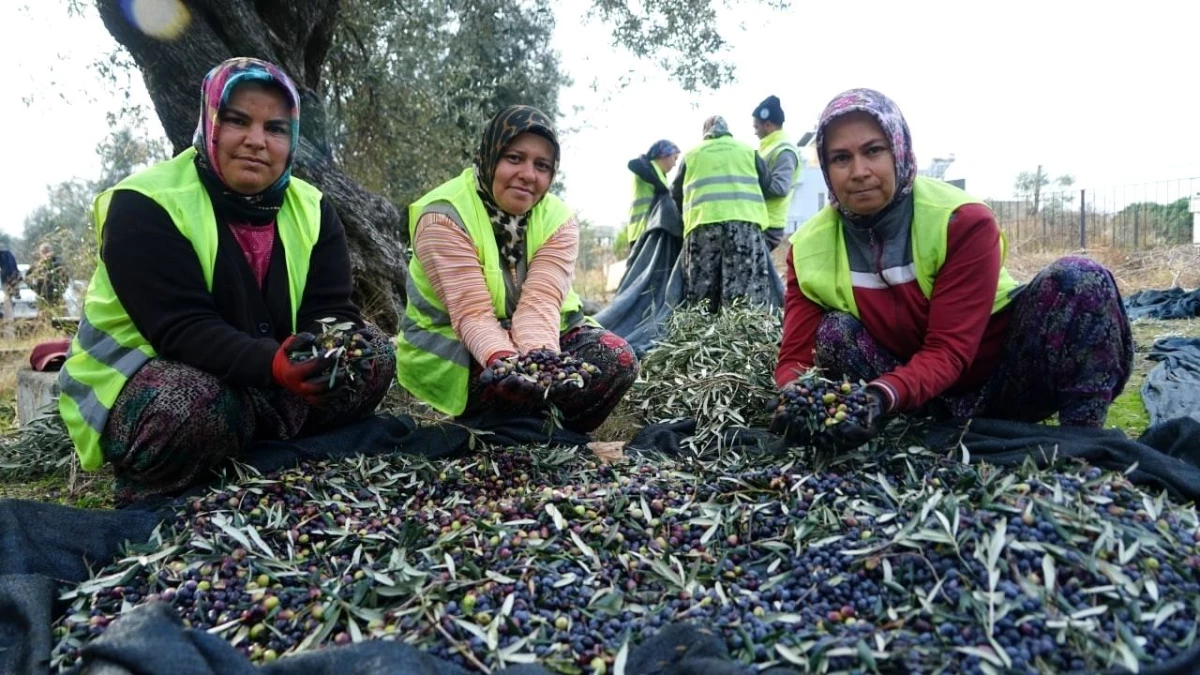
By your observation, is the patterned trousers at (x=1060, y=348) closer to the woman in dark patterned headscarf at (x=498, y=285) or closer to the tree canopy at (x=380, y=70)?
the woman in dark patterned headscarf at (x=498, y=285)

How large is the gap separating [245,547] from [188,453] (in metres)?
0.59

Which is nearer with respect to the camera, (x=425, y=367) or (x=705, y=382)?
(x=425, y=367)

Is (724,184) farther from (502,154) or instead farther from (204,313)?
(204,313)

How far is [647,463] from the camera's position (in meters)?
2.68

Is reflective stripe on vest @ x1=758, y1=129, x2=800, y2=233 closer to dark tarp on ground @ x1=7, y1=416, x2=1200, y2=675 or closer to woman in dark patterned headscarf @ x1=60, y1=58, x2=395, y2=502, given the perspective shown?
dark tarp on ground @ x1=7, y1=416, x2=1200, y2=675

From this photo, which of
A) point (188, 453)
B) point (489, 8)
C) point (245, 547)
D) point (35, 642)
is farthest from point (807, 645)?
point (489, 8)

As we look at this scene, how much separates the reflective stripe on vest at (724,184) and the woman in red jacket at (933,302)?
3.25 metres

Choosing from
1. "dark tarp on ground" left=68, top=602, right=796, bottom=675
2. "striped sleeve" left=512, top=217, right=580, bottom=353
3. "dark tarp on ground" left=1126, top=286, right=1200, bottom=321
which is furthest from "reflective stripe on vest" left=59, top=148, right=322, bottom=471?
"dark tarp on ground" left=1126, top=286, right=1200, bottom=321

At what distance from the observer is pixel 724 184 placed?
6086 millimetres

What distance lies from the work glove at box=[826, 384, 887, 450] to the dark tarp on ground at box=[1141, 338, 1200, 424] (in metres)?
1.80

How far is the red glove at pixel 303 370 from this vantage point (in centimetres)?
238

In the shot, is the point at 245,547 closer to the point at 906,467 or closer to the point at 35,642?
the point at 35,642

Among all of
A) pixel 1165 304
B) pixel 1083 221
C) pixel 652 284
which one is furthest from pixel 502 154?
pixel 1083 221

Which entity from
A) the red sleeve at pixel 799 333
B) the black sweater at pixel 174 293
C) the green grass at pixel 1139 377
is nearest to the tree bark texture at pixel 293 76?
the black sweater at pixel 174 293
